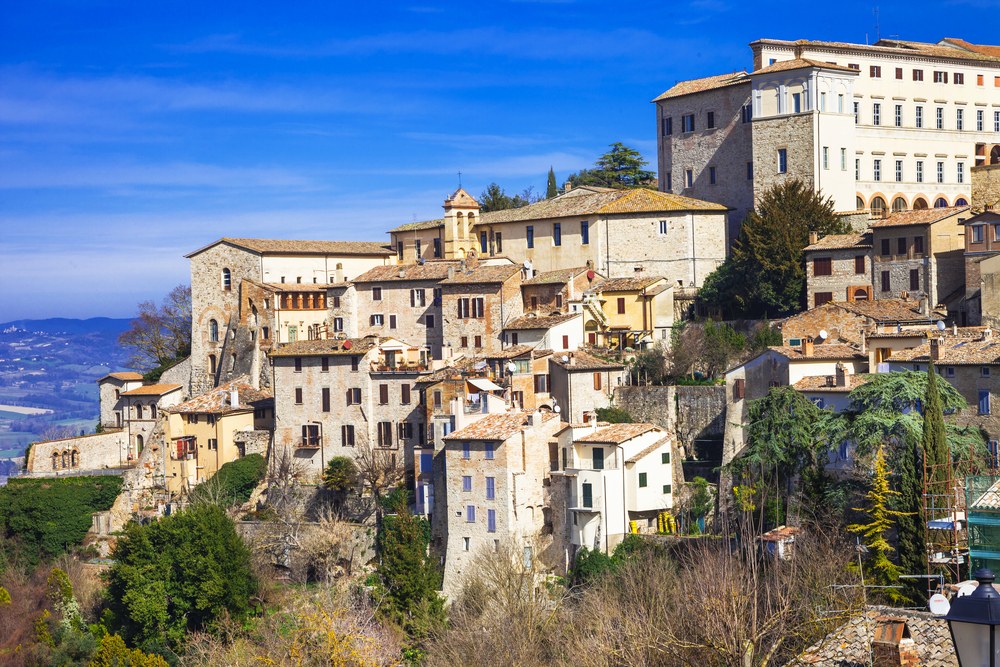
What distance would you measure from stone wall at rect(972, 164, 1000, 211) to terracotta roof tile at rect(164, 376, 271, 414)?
104 ft

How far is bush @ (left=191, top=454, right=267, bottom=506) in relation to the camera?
4994 centimetres

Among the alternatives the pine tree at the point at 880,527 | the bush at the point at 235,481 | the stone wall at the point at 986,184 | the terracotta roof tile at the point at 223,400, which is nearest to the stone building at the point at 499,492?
the pine tree at the point at 880,527

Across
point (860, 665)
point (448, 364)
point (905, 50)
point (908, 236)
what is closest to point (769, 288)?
point (908, 236)

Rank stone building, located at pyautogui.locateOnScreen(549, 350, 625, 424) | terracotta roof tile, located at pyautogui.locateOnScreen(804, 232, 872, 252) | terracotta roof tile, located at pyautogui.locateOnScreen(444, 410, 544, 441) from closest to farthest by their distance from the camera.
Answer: terracotta roof tile, located at pyautogui.locateOnScreen(444, 410, 544, 441)
stone building, located at pyautogui.locateOnScreen(549, 350, 625, 424)
terracotta roof tile, located at pyautogui.locateOnScreen(804, 232, 872, 252)

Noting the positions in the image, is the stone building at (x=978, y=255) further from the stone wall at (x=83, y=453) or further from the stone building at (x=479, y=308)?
the stone wall at (x=83, y=453)

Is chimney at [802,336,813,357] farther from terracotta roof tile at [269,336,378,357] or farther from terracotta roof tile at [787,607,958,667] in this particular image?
terracotta roof tile at [787,607,958,667]

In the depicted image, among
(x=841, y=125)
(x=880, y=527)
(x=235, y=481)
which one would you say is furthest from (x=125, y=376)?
(x=880, y=527)

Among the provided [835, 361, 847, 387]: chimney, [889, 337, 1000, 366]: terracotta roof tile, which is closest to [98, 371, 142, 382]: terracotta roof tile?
[835, 361, 847, 387]: chimney

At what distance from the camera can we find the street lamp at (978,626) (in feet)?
24.5

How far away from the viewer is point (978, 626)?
7488 mm

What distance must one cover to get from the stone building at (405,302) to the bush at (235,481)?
764 cm

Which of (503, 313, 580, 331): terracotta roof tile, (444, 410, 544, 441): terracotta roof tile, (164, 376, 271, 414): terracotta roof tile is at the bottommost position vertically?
(444, 410, 544, 441): terracotta roof tile

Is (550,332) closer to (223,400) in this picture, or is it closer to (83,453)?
(223,400)

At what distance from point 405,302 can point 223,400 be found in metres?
8.31
